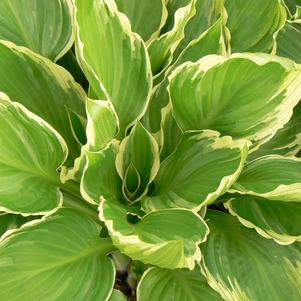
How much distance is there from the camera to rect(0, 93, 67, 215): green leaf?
692 millimetres

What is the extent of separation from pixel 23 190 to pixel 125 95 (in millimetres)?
192

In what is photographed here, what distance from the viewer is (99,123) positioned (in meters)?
0.66

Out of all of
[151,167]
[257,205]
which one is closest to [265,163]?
[257,205]

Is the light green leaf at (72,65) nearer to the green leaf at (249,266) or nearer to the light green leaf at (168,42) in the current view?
the light green leaf at (168,42)

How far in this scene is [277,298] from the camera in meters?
0.75

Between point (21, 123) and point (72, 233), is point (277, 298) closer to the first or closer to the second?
point (72, 233)

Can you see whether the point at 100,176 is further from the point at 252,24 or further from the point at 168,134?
the point at 252,24

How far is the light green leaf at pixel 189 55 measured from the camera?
0.78 m

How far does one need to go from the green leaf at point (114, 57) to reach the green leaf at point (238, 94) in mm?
62

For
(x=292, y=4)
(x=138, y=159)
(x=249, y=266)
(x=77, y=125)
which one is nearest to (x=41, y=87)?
(x=77, y=125)

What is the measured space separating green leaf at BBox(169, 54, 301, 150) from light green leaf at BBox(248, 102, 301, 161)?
14 centimetres

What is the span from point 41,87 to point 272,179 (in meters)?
0.36

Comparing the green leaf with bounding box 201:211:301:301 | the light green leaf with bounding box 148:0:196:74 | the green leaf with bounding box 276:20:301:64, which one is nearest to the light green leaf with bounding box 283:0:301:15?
the green leaf with bounding box 276:20:301:64

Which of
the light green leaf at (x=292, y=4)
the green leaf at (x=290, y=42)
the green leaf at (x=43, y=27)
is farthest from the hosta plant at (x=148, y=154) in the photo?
the light green leaf at (x=292, y=4)
